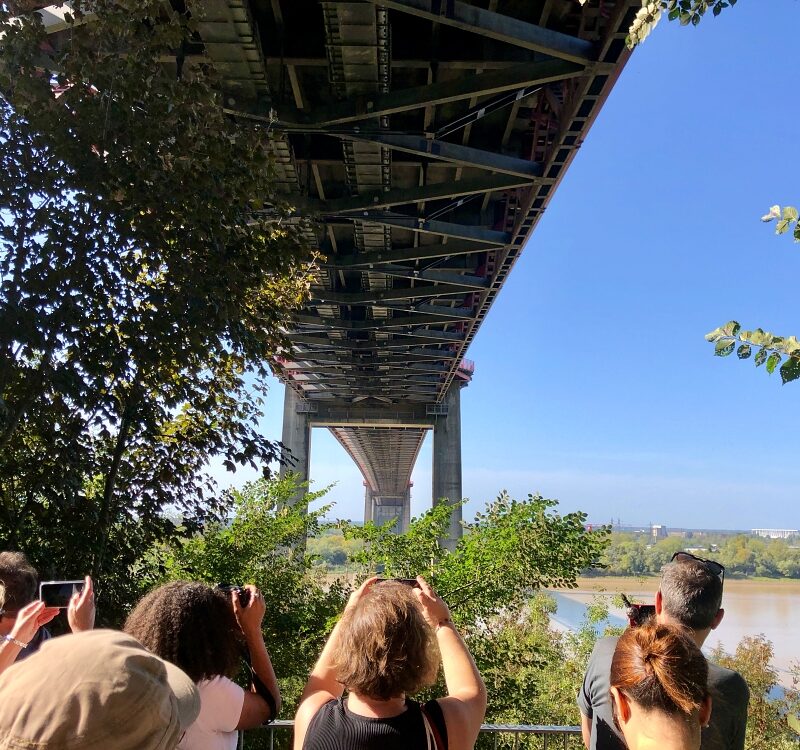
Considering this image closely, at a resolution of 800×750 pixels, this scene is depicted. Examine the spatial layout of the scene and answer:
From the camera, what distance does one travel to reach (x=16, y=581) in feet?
8.25

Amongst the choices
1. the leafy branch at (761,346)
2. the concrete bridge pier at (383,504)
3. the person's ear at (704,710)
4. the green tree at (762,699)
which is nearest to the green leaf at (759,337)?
the leafy branch at (761,346)

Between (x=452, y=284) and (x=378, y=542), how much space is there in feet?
24.9

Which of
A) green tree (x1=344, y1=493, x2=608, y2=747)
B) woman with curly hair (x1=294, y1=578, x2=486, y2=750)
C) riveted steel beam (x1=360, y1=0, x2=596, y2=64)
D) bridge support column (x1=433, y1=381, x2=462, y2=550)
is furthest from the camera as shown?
bridge support column (x1=433, y1=381, x2=462, y2=550)

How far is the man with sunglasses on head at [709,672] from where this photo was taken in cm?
218

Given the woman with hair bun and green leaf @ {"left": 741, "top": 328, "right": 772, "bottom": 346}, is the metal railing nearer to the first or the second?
the woman with hair bun

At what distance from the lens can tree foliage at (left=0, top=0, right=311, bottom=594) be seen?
11.0 feet

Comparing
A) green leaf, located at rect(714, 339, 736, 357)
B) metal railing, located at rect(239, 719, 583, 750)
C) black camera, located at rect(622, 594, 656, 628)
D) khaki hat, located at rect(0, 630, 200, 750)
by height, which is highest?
green leaf, located at rect(714, 339, 736, 357)

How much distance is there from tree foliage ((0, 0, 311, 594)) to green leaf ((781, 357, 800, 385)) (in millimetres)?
2841

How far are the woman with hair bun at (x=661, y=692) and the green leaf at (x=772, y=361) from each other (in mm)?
859

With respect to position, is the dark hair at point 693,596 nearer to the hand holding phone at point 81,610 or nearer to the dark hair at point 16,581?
the hand holding phone at point 81,610

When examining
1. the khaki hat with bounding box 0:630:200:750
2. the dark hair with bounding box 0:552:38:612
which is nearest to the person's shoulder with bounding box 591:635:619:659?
the khaki hat with bounding box 0:630:200:750

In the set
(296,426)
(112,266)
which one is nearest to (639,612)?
(112,266)

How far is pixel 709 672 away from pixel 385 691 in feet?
4.12

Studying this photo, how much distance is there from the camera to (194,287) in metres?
3.62
